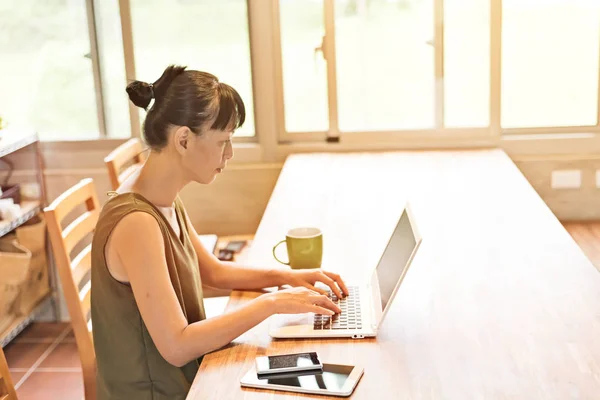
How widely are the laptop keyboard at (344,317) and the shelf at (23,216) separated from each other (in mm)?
1892

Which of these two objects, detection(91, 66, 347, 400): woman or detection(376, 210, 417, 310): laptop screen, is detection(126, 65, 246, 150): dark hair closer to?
detection(91, 66, 347, 400): woman

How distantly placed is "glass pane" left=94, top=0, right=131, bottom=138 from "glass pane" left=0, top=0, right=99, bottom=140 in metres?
0.06

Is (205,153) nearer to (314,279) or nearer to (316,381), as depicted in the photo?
(314,279)

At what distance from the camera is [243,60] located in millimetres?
3322

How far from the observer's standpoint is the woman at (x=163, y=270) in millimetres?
1526

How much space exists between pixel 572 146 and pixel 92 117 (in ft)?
6.53

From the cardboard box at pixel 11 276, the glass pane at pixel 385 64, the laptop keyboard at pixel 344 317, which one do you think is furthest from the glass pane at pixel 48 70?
the laptop keyboard at pixel 344 317

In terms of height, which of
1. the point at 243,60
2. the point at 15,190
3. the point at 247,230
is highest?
the point at 243,60

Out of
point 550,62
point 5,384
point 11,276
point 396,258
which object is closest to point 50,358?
point 11,276

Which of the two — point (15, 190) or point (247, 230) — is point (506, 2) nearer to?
point (247, 230)

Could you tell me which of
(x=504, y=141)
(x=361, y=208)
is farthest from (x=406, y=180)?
(x=504, y=141)

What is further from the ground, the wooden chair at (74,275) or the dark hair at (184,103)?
the dark hair at (184,103)

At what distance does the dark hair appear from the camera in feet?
5.37

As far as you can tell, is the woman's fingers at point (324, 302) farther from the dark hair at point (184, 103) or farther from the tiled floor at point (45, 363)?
the tiled floor at point (45, 363)
